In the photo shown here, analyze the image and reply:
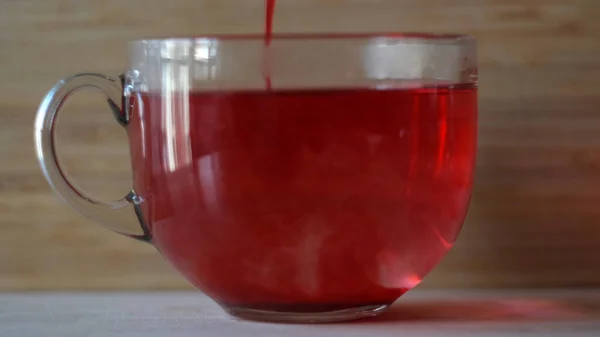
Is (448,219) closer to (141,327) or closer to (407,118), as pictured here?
(407,118)

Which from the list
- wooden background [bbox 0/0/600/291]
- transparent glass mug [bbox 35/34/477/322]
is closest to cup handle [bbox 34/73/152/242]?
transparent glass mug [bbox 35/34/477/322]

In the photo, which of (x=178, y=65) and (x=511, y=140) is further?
(x=511, y=140)

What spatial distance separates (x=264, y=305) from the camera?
61 cm

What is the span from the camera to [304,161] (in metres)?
0.56

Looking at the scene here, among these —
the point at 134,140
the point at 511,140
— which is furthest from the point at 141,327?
the point at 511,140

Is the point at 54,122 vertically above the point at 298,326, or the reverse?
the point at 54,122

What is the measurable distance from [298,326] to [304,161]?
13 centimetres

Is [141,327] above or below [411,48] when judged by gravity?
below

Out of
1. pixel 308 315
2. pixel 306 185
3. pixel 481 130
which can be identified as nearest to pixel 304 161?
pixel 306 185

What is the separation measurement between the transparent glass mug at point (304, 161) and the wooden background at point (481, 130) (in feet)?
0.51

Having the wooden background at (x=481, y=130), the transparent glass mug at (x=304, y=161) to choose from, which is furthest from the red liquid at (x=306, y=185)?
the wooden background at (x=481, y=130)

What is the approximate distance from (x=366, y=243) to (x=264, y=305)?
0.09 meters

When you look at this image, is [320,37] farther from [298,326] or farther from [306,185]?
[298,326]

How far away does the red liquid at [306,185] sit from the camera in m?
0.56
